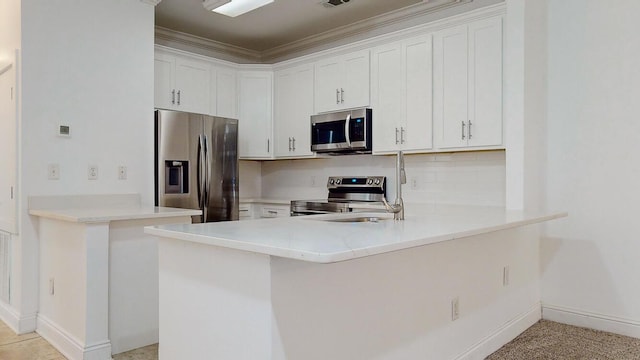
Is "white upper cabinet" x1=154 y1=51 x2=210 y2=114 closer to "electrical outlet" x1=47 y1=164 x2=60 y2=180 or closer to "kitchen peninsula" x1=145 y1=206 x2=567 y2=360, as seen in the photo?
"electrical outlet" x1=47 y1=164 x2=60 y2=180

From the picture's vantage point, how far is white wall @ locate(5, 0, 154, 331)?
3.11 meters

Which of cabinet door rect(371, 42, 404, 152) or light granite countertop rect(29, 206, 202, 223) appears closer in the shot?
A: light granite countertop rect(29, 206, 202, 223)

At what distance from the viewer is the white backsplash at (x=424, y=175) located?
3.68 meters

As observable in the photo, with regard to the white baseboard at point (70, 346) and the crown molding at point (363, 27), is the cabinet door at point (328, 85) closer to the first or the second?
the crown molding at point (363, 27)

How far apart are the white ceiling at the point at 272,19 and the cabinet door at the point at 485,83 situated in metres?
0.83

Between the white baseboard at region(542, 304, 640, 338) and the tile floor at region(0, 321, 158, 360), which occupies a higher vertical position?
the white baseboard at region(542, 304, 640, 338)

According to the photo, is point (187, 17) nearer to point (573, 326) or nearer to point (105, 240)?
point (105, 240)

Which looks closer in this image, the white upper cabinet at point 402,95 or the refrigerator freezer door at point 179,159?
the white upper cabinet at point 402,95

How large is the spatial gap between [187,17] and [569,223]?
4002 mm

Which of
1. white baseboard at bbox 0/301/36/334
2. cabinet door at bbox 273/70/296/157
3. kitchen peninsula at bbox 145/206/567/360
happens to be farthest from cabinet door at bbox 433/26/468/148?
white baseboard at bbox 0/301/36/334

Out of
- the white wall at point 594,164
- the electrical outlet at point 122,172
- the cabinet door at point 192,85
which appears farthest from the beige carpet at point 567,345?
the cabinet door at point 192,85

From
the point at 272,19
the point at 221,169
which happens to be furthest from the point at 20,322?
the point at 272,19

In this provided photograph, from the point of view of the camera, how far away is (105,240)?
2623 millimetres

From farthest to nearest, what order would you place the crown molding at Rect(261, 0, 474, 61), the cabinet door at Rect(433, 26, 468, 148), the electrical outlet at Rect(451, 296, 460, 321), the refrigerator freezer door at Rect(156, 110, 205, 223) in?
the crown molding at Rect(261, 0, 474, 61) < the refrigerator freezer door at Rect(156, 110, 205, 223) < the cabinet door at Rect(433, 26, 468, 148) < the electrical outlet at Rect(451, 296, 460, 321)
